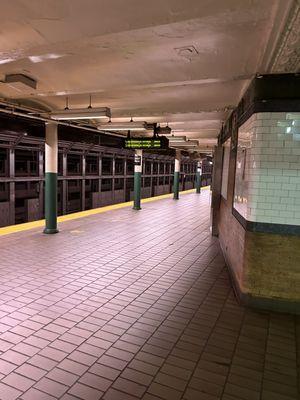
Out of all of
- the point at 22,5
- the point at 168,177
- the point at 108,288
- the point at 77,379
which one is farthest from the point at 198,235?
the point at 168,177

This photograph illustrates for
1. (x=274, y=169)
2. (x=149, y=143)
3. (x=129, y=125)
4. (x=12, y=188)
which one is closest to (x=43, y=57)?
(x=274, y=169)

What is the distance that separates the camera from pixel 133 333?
338 centimetres

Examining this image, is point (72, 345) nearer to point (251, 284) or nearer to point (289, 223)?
point (251, 284)

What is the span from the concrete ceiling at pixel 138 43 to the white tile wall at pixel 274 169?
0.73 m

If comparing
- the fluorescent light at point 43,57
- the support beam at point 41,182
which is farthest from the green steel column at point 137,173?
the fluorescent light at point 43,57

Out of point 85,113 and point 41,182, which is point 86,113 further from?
point 41,182

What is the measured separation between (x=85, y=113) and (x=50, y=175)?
2827 millimetres

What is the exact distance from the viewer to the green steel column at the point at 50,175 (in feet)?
25.8

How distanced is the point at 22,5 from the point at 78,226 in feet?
24.2

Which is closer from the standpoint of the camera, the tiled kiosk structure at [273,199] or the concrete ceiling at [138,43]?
the concrete ceiling at [138,43]

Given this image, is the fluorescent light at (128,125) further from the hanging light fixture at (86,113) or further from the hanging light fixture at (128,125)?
the hanging light fixture at (86,113)

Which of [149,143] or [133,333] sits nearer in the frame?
[133,333]

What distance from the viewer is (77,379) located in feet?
8.50

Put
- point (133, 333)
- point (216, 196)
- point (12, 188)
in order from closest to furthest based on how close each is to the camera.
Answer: point (133, 333) → point (216, 196) → point (12, 188)
